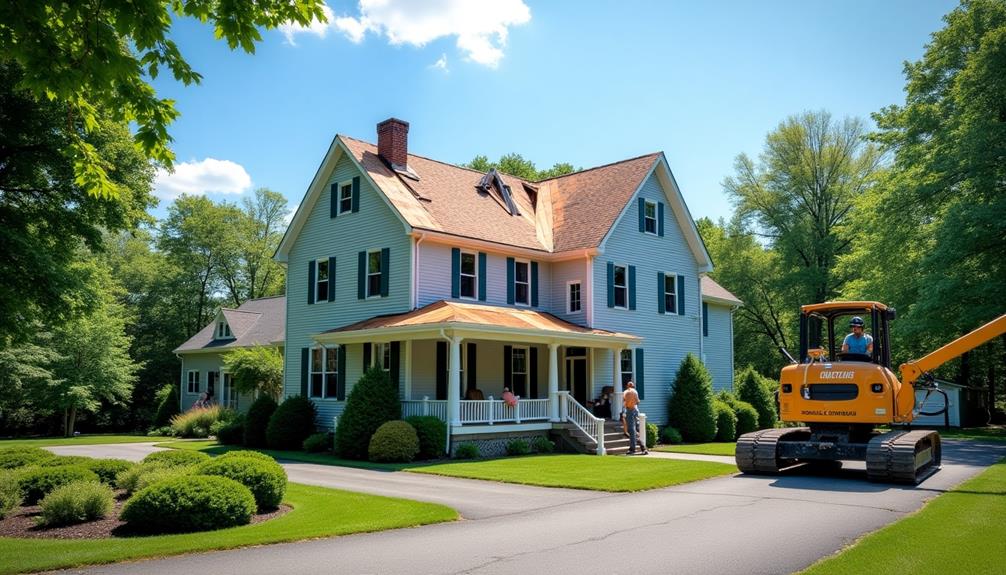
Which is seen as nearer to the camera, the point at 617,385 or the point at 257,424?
the point at 617,385

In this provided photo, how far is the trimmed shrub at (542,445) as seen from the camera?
22766mm

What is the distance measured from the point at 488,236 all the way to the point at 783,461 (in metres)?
12.9

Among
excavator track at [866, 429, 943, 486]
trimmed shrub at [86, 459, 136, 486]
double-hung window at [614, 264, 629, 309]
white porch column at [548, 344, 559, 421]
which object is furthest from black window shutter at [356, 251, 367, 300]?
excavator track at [866, 429, 943, 486]

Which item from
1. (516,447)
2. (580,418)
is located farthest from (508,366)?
(516,447)

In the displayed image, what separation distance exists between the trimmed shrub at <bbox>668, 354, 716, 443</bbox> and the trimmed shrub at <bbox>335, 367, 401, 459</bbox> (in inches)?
461

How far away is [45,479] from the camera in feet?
40.2

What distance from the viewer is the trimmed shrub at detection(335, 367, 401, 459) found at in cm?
2112

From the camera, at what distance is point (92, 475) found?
1248cm

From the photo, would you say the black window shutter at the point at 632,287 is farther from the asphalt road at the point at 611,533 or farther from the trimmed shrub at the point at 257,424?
the asphalt road at the point at 611,533

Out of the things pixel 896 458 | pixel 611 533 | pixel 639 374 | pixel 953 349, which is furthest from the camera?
pixel 639 374

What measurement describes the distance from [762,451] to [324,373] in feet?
52.2

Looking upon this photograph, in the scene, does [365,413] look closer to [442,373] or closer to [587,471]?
[442,373]

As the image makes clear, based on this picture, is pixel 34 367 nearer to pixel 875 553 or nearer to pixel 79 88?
pixel 79 88

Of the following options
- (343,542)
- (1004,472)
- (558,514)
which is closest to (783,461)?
(1004,472)
